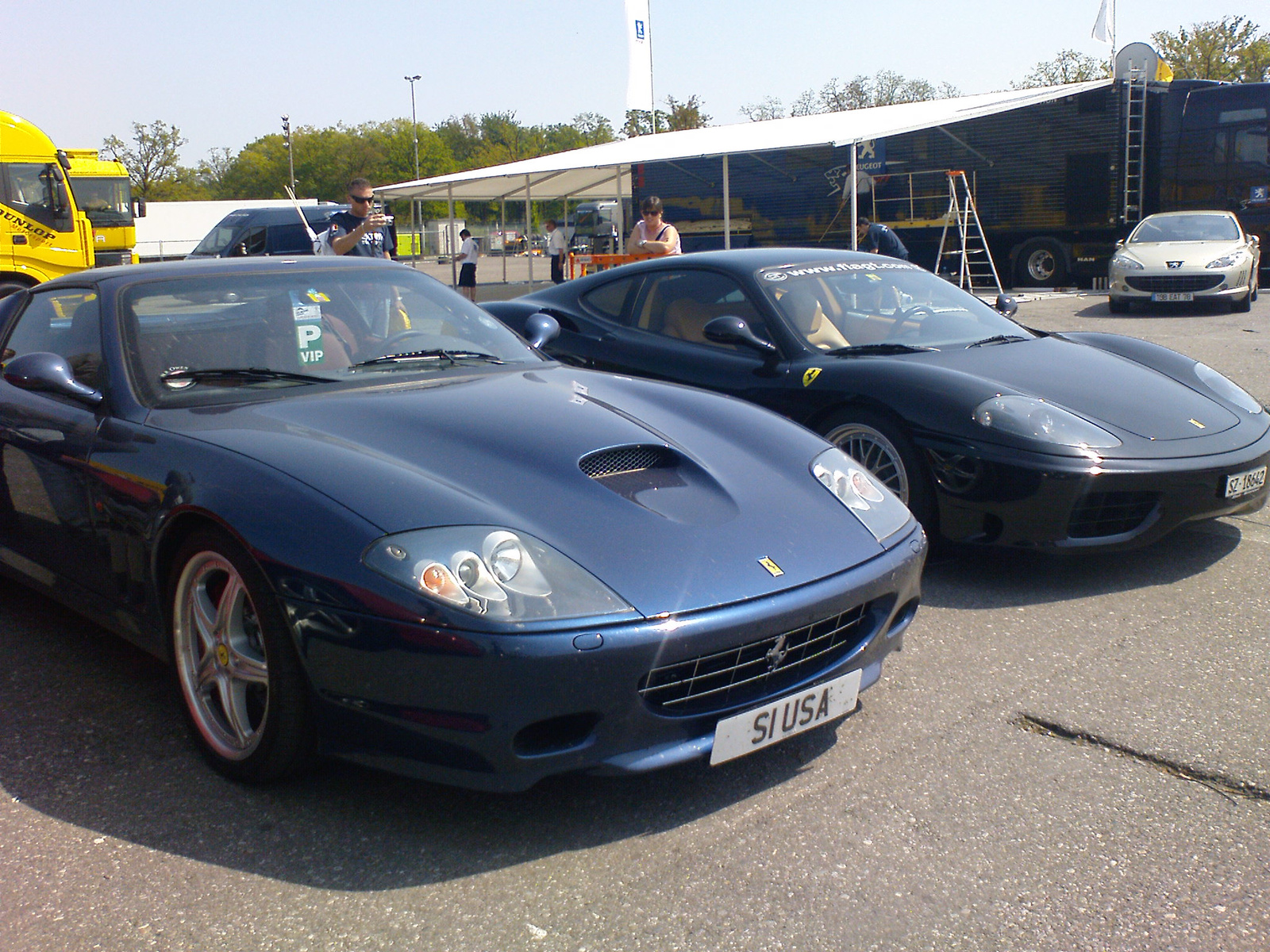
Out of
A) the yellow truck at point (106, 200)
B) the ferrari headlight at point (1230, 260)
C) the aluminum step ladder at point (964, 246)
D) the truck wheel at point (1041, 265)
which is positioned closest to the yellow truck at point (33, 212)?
the yellow truck at point (106, 200)

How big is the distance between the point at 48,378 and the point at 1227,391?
4.48m

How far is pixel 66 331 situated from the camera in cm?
364

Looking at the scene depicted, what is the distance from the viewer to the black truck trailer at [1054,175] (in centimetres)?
1802

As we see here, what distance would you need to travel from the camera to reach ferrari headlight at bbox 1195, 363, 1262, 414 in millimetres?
4781

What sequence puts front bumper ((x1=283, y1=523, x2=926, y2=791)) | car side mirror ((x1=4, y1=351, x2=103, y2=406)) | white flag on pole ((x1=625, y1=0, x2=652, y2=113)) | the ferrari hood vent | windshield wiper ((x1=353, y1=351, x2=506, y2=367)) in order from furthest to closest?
white flag on pole ((x1=625, y1=0, x2=652, y2=113))
windshield wiper ((x1=353, y1=351, x2=506, y2=367))
car side mirror ((x1=4, y1=351, x2=103, y2=406))
the ferrari hood vent
front bumper ((x1=283, y1=523, x2=926, y2=791))

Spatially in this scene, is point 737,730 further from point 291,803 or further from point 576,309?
point 576,309

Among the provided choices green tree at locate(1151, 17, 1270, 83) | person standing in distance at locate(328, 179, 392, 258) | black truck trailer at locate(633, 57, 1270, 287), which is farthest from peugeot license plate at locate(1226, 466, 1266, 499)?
green tree at locate(1151, 17, 1270, 83)

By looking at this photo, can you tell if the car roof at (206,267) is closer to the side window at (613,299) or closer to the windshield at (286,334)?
the windshield at (286,334)

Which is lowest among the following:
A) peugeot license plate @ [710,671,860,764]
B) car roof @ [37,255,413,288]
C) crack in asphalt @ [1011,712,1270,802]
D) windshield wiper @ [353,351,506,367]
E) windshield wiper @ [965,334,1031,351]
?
crack in asphalt @ [1011,712,1270,802]

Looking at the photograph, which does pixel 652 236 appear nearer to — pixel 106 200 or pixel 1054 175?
pixel 1054 175

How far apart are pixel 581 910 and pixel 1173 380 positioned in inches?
149

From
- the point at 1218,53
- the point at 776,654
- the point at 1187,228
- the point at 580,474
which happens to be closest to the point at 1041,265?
the point at 1187,228

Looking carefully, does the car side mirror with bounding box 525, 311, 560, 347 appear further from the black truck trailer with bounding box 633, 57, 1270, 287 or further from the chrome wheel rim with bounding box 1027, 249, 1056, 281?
the chrome wheel rim with bounding box 1027, 249, 1056, 281

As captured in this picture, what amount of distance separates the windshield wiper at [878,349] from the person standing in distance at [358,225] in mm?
3632
